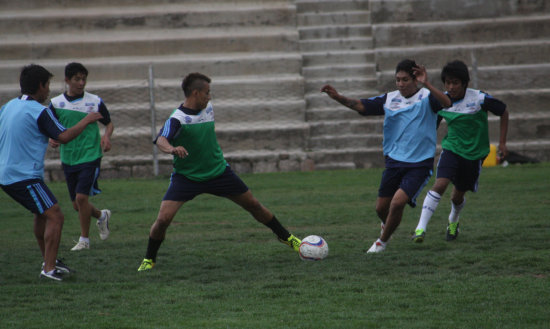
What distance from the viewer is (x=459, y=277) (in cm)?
646

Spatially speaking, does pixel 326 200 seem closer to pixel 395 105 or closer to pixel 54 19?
pixel 395 105

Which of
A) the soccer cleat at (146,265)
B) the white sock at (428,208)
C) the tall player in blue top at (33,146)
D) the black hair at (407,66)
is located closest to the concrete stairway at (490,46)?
the white sock at (428,208)

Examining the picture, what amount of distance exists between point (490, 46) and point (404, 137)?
11237 millimetres

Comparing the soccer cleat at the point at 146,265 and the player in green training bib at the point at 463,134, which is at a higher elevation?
the player in green training bib at the point at 463,134

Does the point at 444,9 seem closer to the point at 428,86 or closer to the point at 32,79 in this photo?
the point at 428,86

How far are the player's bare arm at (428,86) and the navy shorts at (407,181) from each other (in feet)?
2.33

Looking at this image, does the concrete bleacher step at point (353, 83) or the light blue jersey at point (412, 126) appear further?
the concrete bleacher step at point (353, 83)

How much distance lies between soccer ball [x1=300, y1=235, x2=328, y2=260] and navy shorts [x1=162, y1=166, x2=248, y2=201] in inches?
32.5

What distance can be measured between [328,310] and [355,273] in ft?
4.42

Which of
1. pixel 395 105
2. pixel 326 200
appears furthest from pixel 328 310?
pixel 326 200

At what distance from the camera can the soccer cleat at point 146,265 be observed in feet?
24.1

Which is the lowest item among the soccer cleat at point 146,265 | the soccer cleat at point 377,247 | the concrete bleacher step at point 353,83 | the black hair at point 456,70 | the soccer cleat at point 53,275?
the soccer cleat at point 377,247

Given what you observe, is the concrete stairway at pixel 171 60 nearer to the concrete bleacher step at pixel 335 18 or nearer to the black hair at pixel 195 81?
the concrete bleacher step at pixel 335 18

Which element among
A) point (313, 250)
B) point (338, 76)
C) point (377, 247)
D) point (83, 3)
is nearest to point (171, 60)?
point (83, 3)
